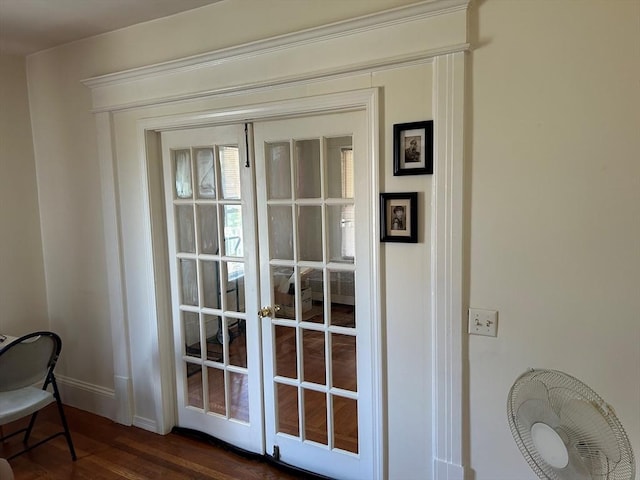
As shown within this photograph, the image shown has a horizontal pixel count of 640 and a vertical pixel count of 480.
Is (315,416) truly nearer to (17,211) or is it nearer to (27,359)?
(27,359)

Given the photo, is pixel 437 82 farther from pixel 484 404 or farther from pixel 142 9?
pixel 142 9

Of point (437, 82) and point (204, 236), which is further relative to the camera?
point (204, 236)

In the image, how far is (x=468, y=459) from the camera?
198 centimetres

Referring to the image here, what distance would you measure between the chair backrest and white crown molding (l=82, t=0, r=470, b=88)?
1.60m

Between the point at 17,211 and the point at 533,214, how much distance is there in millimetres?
3341

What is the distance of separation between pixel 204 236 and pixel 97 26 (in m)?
1.41

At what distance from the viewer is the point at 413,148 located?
1946mm

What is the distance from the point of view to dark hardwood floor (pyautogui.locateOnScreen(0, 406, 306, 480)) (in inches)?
98.6

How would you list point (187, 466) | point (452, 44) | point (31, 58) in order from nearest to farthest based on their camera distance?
1. point (452, 44)
2. point (187, 466)
3. point (31, 58)

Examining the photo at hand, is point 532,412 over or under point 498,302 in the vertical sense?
under

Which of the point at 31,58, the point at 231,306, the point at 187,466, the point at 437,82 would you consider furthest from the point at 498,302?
the point at 31,58

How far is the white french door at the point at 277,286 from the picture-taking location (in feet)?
7.38

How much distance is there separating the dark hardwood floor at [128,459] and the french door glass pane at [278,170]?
158 cm

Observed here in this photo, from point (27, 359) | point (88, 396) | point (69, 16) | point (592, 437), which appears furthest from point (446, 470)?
point (69, 16)
